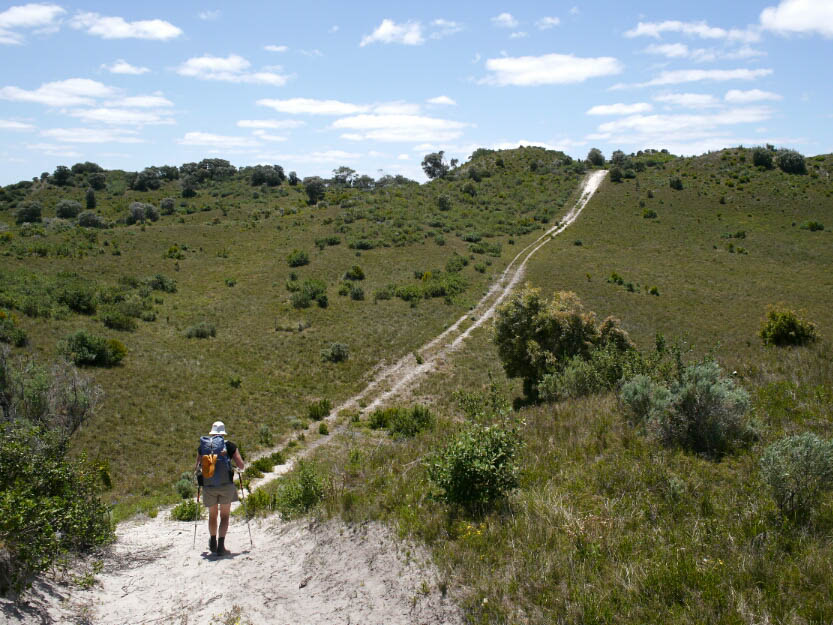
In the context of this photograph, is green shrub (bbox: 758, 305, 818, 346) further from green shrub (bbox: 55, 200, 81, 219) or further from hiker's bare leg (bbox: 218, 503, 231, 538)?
green shrub (bbox: 55, 200, 81, 219)

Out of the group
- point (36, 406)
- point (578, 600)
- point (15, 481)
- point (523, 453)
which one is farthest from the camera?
point (36, 406)

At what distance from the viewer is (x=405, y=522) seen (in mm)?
6426

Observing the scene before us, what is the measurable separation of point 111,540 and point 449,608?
18.2ft

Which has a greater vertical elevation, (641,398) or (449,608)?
(641,398)

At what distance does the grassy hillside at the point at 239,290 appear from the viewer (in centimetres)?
1834

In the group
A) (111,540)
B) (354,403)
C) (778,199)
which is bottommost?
(354,403)

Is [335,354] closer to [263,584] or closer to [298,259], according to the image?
[263,584]

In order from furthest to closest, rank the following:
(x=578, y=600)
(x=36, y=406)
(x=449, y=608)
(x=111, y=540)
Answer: (x=36, y=406) → (x=111, y=540) → (x=449, y=608) → (x=578, y=600)

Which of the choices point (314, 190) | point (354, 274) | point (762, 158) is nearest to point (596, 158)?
point (762, 158)

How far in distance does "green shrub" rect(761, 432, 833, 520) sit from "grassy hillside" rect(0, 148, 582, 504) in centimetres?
1405

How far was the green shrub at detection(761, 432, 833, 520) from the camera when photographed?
505cm

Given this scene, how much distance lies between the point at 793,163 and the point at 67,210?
109 m

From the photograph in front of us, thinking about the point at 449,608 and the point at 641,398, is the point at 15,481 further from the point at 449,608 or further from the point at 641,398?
the point at 641,398

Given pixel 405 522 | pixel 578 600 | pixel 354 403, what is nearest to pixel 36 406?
pixel 354 403
